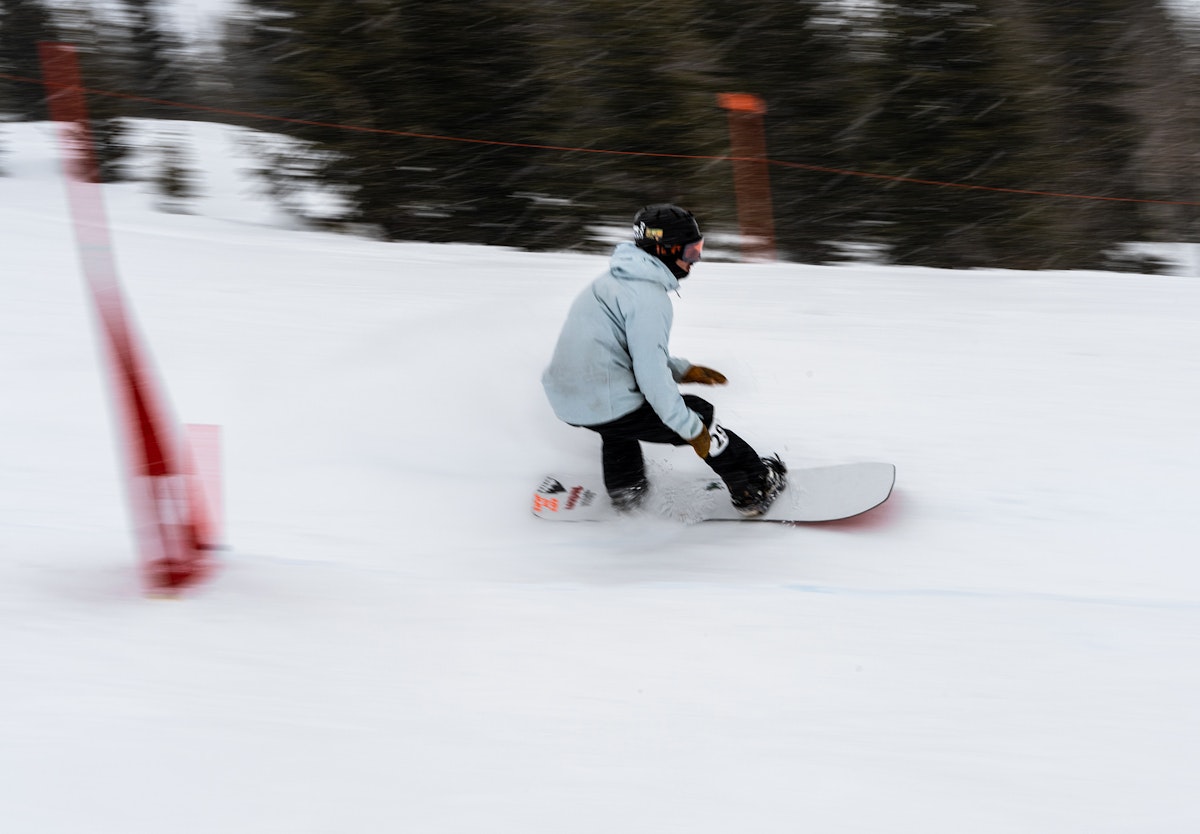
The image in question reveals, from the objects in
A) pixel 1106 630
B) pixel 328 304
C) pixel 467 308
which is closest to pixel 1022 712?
pixel 1106 630

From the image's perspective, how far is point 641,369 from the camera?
3562 mm

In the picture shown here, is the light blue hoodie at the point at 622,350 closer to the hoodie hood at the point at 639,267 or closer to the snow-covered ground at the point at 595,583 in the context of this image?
the hoodie hood at the point at 639,267

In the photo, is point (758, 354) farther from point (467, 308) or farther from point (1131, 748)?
point (1131, 748)

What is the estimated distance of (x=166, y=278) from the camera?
681cm

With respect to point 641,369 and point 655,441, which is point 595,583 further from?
point 641,369

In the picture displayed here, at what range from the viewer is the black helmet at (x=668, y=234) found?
11.7 feet

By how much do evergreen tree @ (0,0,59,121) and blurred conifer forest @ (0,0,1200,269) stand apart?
1.51 meters

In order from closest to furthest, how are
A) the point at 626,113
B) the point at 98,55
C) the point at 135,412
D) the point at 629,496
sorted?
the point at 135,412 < the point at 629,496 < the point at 626,113 < the point at 98,55

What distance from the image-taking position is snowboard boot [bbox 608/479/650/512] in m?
3.98

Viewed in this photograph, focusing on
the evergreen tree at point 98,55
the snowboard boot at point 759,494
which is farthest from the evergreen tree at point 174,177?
the snowboard boot at point 759,494

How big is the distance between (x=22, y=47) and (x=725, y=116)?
888 centimetres

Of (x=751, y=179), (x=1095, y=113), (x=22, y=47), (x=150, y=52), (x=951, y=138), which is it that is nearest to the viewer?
(x=751, y=179)

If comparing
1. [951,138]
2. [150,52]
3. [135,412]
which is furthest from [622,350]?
[150,52]

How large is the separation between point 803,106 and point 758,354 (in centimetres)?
592
